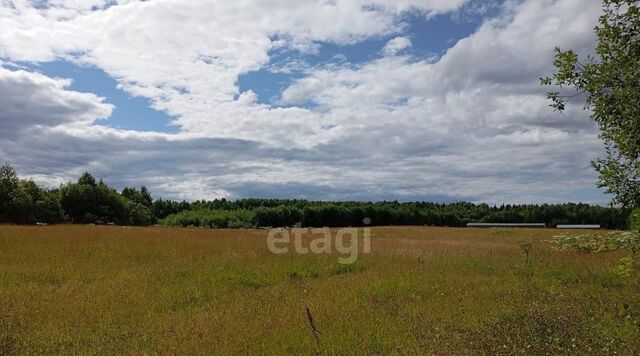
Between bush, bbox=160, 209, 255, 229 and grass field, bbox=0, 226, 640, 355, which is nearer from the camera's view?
grass field, bbox=0, 226, 640, 355

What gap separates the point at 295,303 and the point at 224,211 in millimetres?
123227

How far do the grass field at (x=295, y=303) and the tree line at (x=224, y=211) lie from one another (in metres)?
29.5

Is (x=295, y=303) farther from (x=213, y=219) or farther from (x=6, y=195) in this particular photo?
(x=213, y=219)

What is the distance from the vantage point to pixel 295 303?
1299cm

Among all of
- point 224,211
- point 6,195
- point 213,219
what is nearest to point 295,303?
point 6,195

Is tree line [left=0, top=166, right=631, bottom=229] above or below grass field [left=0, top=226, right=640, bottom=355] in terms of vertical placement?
above

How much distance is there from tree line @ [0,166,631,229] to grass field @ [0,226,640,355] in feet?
96.9

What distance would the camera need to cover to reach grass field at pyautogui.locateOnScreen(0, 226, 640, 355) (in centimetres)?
927

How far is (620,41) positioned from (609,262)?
1523 cm

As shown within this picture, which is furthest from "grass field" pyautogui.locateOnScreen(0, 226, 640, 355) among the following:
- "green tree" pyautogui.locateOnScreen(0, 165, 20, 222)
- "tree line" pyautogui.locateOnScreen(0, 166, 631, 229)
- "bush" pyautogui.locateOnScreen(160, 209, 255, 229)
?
"bush" pyautogui.locateOnScreen(160, 209, 255, 229)

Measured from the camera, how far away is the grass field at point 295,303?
Result: 9.27 metres

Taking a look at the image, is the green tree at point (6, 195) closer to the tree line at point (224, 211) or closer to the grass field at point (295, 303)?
the tree line at point (224, 211)

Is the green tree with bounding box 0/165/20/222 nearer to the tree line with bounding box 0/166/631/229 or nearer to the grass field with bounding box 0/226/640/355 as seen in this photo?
the tree line with bounding box 0/166/631/229

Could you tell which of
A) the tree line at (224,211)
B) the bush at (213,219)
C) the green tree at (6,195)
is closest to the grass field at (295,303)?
the tree line at (224,211)
